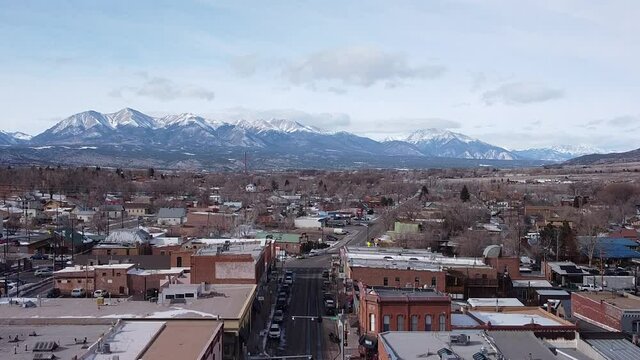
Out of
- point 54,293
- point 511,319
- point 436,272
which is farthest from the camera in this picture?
point 54,293

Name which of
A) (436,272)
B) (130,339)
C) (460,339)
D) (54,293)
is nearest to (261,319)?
(436,272)

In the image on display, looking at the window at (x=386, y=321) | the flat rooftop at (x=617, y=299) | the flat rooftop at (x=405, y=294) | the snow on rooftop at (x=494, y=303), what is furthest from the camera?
the snow on rooftop at (x=494, y=303)

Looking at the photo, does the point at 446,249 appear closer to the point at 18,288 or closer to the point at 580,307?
the point at 580,307

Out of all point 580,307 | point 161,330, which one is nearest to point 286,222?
point 580,307

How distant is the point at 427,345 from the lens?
61.2 ft

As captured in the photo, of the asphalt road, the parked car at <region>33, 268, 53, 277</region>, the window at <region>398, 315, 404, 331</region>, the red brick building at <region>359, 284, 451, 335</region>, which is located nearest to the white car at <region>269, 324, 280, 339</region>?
the asphalt road

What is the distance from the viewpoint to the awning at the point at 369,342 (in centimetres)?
2312

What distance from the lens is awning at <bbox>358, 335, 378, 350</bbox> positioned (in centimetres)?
2312

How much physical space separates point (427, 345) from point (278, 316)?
14.3 meters

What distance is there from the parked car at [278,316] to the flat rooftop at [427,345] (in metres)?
11.8

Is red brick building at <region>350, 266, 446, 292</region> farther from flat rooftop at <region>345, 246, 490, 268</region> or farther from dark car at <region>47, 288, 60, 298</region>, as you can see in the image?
dark car at <region>47, 288, 60, 298</region>

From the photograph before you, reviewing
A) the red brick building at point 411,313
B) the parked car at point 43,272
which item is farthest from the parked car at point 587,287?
the parked car at point 43,272

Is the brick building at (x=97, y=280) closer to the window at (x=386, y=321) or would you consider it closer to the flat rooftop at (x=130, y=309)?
the flat rooftop at (x=130, y=309)

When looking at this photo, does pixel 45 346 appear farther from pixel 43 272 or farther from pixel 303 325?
pixel 43 272
